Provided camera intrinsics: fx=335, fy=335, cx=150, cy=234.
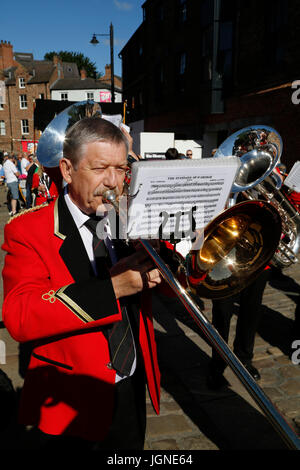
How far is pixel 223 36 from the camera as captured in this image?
44.6 feet

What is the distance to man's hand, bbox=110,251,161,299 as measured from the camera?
4.25ft

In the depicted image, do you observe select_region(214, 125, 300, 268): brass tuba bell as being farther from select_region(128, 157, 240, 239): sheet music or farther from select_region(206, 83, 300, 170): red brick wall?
select_region(206, 83, 300, 170): red brick wall

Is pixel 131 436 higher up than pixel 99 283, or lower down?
lower down

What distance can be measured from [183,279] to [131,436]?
0.97 metres

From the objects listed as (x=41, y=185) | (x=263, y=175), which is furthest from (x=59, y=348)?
(x=41, y=185)

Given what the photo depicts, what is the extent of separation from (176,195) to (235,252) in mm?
759

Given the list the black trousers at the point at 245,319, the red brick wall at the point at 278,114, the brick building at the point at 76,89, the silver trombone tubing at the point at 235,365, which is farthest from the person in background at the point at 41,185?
the brick building at the point at 76,89

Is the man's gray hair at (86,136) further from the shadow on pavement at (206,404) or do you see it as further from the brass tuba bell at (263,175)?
the shadow on pavement at (206,404)

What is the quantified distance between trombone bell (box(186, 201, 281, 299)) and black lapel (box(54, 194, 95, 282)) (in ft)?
1.53

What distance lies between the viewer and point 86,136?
150 centimetres

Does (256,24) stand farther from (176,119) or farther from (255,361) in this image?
(255,361)

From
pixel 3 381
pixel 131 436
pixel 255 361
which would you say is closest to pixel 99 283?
pixel 131 436

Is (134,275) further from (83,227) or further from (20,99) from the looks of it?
(20,99)

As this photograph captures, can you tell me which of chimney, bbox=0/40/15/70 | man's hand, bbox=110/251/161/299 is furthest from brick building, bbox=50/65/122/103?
man's hand, bbox=110/251/161/299
